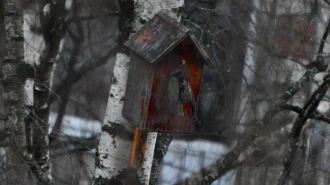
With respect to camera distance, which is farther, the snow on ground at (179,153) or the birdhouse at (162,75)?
the snow on ground at (179,153)

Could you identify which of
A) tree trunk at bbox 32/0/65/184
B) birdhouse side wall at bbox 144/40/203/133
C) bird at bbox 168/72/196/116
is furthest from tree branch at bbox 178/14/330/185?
bird at bbox 168/72/196/116

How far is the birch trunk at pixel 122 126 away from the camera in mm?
3781

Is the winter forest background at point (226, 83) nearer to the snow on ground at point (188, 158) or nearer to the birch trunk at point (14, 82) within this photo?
the snow on ground at point (188, 158)

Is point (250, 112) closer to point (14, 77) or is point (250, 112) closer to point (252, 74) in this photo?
point (252, 74)

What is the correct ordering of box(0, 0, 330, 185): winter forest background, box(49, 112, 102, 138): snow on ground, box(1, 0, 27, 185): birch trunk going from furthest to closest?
box(49, 112, 102, 138): snow on ground
box(0, 0, 330, 185): winter forest background
box(1, 0, 27, 185): birch trunk

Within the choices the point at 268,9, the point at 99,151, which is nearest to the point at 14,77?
the point at 99,151

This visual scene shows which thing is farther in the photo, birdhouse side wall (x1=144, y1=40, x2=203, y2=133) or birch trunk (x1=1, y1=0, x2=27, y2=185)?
birch trunk (x1=1, y1=0, x2=27, y2=185)

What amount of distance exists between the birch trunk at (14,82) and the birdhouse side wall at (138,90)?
0.93 meters

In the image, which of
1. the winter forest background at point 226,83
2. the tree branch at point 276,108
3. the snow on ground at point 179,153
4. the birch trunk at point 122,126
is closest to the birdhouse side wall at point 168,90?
the birch trunk at point 122,126

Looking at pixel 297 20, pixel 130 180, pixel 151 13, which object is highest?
pixel 297 20

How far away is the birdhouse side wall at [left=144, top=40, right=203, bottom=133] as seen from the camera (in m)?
3.66

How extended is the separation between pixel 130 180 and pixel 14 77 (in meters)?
1.22

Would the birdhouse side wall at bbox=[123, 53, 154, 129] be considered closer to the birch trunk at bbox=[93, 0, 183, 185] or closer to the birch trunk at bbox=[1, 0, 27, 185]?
the birch trunk at bbox=[93, 0, 183, 185]

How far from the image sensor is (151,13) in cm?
380
